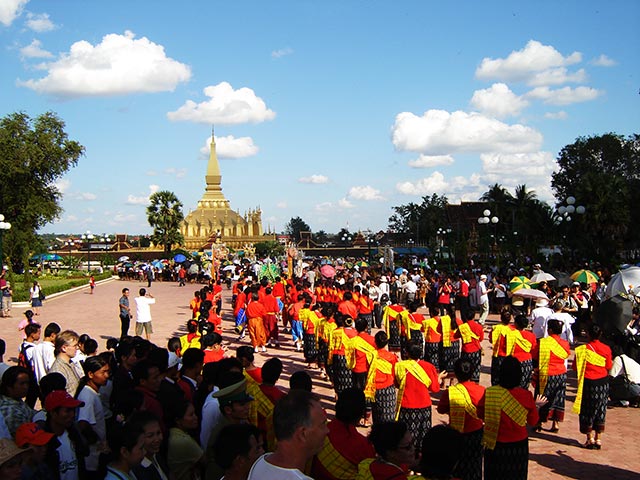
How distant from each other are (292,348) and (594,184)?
2569 centimetres

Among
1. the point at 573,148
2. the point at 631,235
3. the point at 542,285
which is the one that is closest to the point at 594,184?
the point at 631,235

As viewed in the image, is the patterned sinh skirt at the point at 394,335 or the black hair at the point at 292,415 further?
the patterned sinh skirt at the point at 394,335

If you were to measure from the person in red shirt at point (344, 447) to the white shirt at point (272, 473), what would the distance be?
1.31 meters

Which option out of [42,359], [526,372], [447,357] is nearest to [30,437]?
[42,359]

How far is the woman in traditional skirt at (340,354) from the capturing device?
9418mm

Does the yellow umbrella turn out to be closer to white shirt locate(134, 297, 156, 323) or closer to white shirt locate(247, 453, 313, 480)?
white shirt locate(134, 297, 156, 323)

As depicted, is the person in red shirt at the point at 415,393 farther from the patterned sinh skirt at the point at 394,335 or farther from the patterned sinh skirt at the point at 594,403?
the patterned sinh skirt at the point at 394,335

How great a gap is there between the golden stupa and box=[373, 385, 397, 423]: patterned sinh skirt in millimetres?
61338

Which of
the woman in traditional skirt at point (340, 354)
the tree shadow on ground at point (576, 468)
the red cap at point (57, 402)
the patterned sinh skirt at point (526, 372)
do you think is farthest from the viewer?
the woman in traditional skirt at point (340, 354)

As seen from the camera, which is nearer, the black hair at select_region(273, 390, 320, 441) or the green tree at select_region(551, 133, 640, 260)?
the black hair at select_region(273, 390, 320, 441)

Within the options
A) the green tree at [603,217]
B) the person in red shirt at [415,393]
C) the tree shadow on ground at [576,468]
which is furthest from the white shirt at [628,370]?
the green tree at [603,217]

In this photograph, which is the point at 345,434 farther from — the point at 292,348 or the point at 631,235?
the point at 631,235

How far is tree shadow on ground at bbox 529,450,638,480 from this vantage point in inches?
282

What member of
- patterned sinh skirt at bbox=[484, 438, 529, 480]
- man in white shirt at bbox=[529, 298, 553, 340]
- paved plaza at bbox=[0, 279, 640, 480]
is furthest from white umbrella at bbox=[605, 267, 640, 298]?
patterned sinh skirt at bbox=[484, 438, 529, 480]
